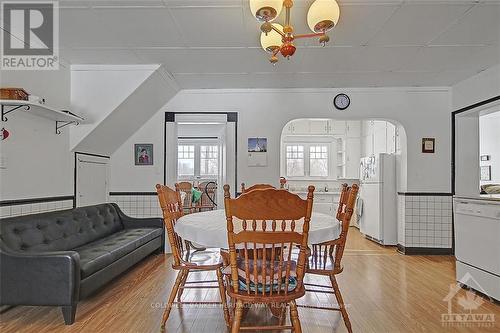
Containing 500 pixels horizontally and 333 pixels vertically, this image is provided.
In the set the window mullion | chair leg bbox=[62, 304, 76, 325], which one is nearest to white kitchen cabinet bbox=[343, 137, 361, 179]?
the window mullion

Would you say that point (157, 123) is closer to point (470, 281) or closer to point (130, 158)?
point (130, 158)

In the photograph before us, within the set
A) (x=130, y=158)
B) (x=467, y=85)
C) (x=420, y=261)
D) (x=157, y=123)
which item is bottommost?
(x=420, y=261)

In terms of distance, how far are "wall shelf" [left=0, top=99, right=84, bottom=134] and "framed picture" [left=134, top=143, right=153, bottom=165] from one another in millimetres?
1230

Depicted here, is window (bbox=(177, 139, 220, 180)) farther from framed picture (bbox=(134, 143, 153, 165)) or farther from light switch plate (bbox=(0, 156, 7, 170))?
light switch plate (bbox=(0, 156, 7, 170))

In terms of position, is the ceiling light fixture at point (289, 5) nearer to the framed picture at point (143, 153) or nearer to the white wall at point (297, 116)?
the white wall at point (297, 116)

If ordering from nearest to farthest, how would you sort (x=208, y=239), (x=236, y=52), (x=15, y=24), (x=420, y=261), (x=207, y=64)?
(x=208, y=239)
(x=15, y=24)
(x=236, y=52)
(x=207, y=64)
(x=420, y=261)

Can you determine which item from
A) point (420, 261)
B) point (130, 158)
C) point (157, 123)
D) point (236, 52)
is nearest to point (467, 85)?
point (420, 261)

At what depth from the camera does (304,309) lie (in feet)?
9.64

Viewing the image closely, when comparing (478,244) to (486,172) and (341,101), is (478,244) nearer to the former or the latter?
(341,101)

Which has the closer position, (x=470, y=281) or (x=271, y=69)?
(x=470, y=281)

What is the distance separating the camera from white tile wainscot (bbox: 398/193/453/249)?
17.2ft

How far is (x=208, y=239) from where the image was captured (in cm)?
208

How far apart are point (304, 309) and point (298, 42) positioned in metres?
2.55

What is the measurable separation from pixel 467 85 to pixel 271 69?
2.83 metres
